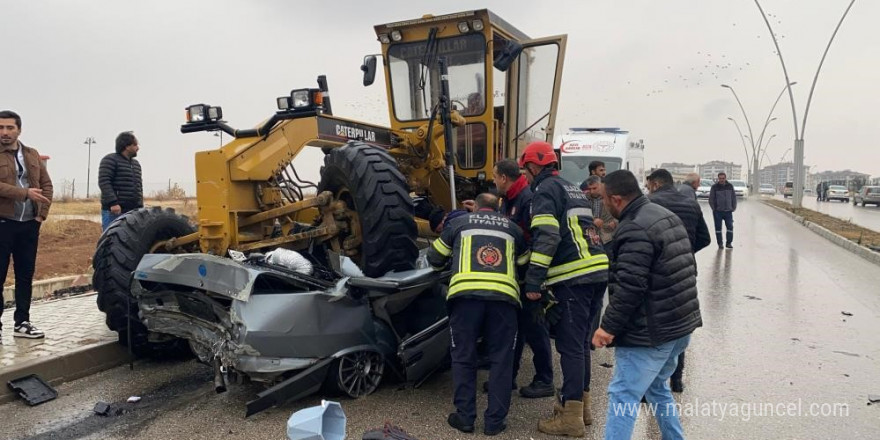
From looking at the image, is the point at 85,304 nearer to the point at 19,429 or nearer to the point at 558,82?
the point at 19,429

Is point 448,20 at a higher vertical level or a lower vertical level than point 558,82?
higher

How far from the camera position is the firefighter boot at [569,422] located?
12.7 ft

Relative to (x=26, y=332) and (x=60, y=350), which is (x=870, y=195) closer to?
(x=60, y=350)

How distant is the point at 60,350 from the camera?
5.15 metres

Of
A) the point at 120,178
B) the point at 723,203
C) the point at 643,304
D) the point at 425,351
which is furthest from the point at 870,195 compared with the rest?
the point at 120,178

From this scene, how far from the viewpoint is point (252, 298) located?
4008 mm

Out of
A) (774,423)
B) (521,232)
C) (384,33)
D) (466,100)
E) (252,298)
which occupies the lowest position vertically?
(774,423)

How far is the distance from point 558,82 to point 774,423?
4617 millimetres

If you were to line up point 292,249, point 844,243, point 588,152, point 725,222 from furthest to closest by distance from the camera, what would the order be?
point 588,152 < point 844,243 < point 725,222 < point 292,249

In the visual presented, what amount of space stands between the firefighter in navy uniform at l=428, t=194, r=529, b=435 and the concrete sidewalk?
10.8 ft

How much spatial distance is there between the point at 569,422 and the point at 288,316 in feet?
6.38

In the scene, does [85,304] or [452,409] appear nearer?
[452,409]

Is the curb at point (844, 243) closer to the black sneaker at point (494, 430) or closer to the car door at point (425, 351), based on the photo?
the car door at point (425, 351)

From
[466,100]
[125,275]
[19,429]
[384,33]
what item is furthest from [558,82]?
[19,429]
